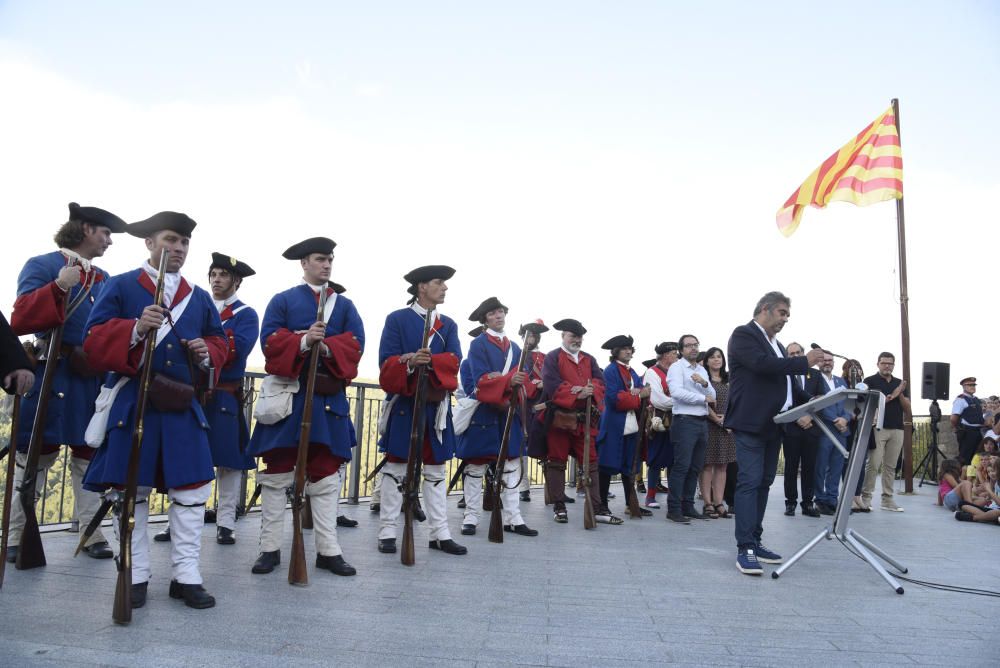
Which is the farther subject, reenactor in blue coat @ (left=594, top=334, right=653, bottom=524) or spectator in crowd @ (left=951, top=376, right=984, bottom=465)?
spectator in crowd @ (left=951, top=376, right=984, bottom=465)

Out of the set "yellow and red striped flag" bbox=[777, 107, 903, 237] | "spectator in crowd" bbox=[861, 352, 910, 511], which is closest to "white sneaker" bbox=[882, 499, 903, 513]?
"spectator in crowd" bbox=[861, 352, 910, 511]

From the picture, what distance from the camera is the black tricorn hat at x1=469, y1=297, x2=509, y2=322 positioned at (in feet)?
23.9

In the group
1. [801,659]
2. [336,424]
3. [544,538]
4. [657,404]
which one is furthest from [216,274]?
[657,404]

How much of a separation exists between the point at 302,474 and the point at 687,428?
501 centimetres

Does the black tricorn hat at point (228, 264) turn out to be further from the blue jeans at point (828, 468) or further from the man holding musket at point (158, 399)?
the blue jeans at point (828, 468)

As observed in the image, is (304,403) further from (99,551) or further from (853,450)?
(853,450)

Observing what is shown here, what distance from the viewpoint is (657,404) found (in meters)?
9.03

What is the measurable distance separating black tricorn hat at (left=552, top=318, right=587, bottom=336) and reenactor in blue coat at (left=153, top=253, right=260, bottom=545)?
3.23 meters

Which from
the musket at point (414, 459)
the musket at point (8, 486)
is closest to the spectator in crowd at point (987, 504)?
the musket at point (414, 459)

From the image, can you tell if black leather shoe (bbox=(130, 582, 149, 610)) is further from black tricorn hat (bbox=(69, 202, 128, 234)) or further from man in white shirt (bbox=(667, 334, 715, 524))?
man in white shirt (bbox=(667, 334, 715, 524))

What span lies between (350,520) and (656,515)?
143 inches

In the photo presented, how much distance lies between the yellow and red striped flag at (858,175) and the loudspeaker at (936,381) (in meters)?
4.45

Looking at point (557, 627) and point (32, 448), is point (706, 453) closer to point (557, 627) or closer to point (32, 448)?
point (557, 627)

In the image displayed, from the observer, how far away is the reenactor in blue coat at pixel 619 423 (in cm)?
842
